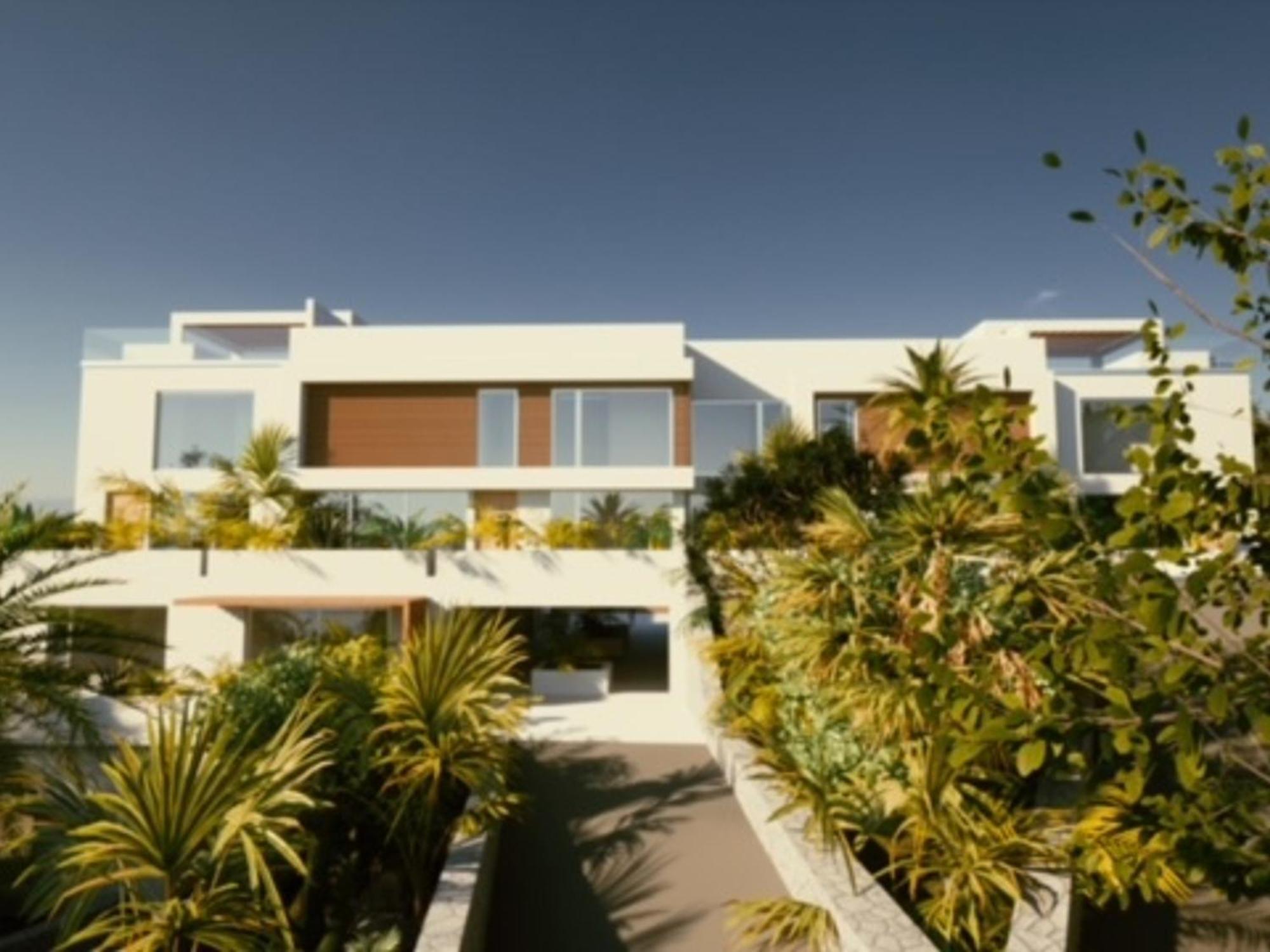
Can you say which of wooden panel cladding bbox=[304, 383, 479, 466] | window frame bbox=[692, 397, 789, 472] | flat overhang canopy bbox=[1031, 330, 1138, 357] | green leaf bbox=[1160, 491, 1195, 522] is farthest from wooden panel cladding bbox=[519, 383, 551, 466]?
flat overhang canopy bbox=[1031, 330, 1138, 357]

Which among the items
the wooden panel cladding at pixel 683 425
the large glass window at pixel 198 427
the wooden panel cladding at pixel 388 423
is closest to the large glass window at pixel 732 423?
the wooden panel cladding at pixel 683 425

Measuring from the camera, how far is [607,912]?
22.7 ft

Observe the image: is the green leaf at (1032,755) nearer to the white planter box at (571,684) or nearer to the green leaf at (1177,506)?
the green leaf at (1177,506)

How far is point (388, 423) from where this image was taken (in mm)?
21422

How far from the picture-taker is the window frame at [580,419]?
66.8 ft

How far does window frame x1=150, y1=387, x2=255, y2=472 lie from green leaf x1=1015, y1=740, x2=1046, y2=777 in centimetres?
2450

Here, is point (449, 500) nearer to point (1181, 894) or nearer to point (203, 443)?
point (203, 443)

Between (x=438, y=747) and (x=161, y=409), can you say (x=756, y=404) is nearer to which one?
(x=438, y=747)

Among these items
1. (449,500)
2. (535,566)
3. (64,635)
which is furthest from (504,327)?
(64,635)

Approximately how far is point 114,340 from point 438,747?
23.8m

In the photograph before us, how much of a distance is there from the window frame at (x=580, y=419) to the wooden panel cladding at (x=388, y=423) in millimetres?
2533

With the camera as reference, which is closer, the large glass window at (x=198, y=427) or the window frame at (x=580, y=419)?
the window frame at (x=580, y=419)

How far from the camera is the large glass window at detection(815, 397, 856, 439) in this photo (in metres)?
23.0

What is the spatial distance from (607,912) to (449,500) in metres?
16.0
